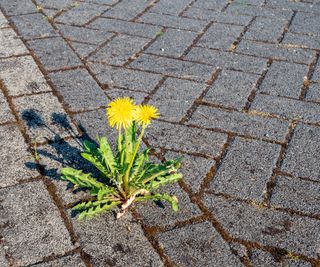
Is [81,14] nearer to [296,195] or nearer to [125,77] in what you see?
[125,77]

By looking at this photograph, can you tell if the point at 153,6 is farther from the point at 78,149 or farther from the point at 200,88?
the point at 78,149

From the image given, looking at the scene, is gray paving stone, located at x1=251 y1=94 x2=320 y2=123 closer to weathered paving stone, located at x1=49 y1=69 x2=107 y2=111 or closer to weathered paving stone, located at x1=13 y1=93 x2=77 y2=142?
weathered paving stone, located at x1=49 y1=69 x2=107 y2=111

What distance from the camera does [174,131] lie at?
10.5 ft

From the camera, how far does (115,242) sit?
234 centimetres

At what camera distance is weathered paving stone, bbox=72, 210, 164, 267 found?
2.25m

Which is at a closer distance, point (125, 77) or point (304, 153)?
point (304, 153)

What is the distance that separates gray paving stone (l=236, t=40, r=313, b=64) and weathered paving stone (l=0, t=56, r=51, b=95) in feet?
5.67

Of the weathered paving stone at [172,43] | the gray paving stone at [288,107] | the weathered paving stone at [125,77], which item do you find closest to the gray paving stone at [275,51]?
the weathered paving stone at [172,43]

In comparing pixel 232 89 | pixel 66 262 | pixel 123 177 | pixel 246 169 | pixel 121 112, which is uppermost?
pixel 121 112

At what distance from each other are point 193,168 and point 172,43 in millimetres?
1861

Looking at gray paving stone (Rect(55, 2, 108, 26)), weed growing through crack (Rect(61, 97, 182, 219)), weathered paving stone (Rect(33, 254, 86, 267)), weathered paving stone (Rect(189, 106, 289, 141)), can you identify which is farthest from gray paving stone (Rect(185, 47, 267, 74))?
weathered paving stone (Rect(33, 254, 86, 267))

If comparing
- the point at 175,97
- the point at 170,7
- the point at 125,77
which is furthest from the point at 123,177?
the point at 170,7

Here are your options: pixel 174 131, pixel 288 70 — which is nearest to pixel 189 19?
pixel 288 70

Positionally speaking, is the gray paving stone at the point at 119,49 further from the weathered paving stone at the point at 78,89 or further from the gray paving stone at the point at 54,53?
the weathered paving stone at the point at 78,89
